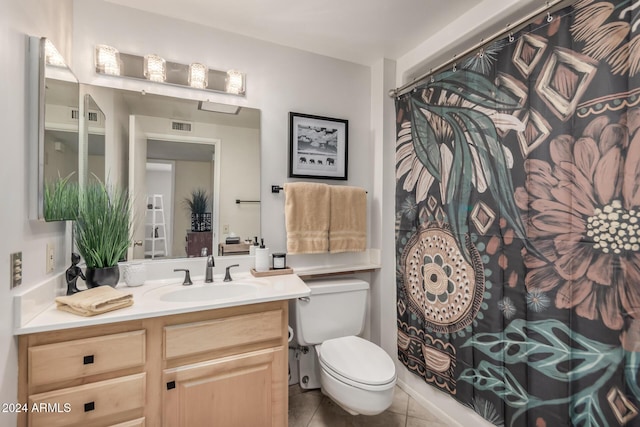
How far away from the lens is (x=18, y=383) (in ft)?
3.35

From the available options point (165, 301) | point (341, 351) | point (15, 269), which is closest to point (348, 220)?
point (341, 351)

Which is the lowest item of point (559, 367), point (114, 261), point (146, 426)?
point (146, 426)

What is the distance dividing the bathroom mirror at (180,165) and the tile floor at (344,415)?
112 cm

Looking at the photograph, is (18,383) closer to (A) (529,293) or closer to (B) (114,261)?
(B) (114,261)

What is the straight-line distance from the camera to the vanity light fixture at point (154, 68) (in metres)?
1.65

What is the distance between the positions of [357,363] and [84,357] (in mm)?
1227

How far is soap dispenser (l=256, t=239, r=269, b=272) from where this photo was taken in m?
1.83

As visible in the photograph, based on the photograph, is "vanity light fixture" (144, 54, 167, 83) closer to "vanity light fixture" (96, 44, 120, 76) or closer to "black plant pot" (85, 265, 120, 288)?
"vanity light fixture" (96, 44, 120, 76)

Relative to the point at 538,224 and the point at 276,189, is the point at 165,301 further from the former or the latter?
the point at 538,224

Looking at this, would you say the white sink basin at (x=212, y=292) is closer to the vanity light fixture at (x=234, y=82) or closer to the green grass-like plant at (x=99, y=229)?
the green grass-like plant at (x=99, y=229)

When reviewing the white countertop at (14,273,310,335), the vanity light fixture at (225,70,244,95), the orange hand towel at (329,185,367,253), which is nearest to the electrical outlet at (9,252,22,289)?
the white countertop at (14,273,310,335)

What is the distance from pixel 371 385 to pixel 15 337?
142 cm

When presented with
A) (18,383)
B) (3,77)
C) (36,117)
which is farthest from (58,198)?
(18,383)

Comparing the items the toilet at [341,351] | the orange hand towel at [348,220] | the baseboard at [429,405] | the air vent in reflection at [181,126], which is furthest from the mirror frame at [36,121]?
the baseboard at [429,405]
